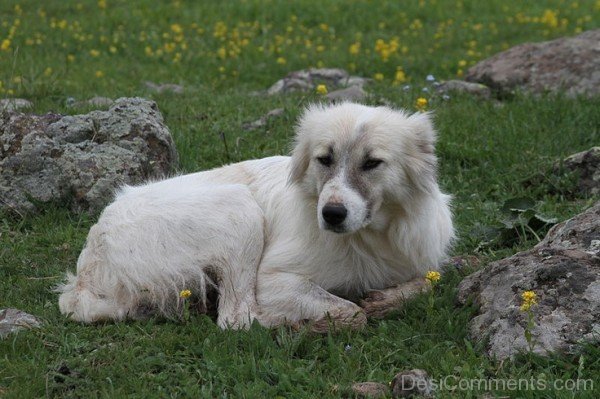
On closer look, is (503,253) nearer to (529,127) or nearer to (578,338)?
(578,338)

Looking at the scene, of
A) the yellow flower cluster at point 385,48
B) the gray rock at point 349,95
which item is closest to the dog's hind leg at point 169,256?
the gray rock at point 349,95

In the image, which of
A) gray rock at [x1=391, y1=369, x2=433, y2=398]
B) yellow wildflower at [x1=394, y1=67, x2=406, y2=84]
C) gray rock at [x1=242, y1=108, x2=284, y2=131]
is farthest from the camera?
yellow wildflower at [x1=394, y1=67, x2=406, y2=84]

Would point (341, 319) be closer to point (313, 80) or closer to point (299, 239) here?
point (299, 239)

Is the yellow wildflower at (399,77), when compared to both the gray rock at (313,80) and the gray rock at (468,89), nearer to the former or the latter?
the gray rock at (313,80)

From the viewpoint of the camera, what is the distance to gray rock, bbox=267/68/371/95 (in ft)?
35.9

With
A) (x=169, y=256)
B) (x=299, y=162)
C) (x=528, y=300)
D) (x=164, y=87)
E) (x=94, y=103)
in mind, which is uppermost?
(x=299, y=162)

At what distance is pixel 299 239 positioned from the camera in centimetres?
558

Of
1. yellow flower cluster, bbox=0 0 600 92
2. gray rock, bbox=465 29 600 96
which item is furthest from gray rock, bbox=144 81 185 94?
gray rock, bbox=465 29 600 96

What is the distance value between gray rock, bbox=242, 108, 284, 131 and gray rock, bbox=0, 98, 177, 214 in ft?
4.74

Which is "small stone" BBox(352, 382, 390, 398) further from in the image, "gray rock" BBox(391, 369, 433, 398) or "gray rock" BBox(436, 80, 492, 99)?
"gray rock" BBox(436, 80, 492, 99)

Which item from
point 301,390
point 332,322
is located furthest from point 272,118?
point 301,390

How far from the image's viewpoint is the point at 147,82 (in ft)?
38.2

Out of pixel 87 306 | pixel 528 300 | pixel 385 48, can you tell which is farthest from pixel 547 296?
pixel 385 48

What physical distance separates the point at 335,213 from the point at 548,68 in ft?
20.3
